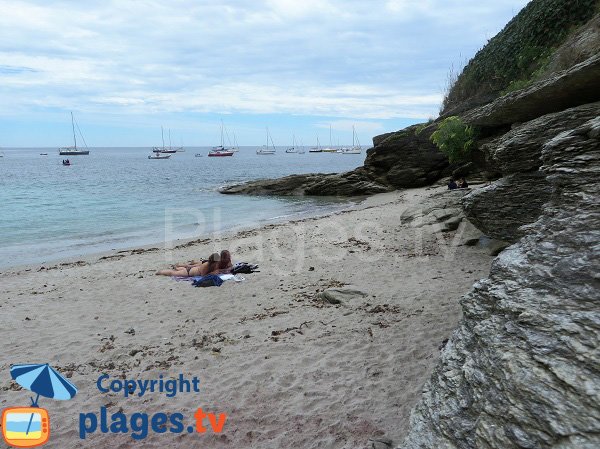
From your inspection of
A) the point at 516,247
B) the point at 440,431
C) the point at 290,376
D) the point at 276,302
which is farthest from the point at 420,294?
the point at 440,431

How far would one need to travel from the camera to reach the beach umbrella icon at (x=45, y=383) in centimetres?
630

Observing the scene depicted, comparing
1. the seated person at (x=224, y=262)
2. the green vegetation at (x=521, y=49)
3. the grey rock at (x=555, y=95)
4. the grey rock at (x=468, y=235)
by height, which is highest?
the green vegetation at (x=521, y=49)

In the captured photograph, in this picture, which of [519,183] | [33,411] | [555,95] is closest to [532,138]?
[519,183]

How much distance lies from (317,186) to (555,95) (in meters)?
33.7

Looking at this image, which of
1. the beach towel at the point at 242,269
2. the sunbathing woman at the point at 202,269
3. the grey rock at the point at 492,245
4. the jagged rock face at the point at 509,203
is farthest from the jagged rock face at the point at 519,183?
the sunbathing woman at the point at 202,269

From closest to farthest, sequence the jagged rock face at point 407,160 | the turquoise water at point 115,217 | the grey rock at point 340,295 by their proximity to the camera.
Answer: the grey rock at point 340,295 < the turquoise water at point 115,217 < the jagged rock face at point 407,160

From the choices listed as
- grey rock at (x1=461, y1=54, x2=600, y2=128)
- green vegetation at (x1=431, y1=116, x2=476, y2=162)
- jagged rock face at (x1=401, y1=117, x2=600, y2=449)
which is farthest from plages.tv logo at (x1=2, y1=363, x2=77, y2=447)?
Result: green vegetation at (x1=431, y1=116, x2=476, y2=162)

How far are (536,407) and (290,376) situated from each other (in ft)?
13.0

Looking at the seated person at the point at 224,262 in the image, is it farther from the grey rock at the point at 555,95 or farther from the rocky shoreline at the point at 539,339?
the rocky shoreline at the point at 539,339

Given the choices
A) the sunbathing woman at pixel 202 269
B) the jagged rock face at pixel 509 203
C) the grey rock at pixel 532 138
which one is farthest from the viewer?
the sunbathing woman at pixel 202 269

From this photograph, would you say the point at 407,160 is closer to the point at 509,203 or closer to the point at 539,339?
the point at 509,203

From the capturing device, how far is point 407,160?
36.9m

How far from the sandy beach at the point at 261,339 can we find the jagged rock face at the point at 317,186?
24.8m

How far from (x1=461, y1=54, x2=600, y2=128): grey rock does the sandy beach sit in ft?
12.1
